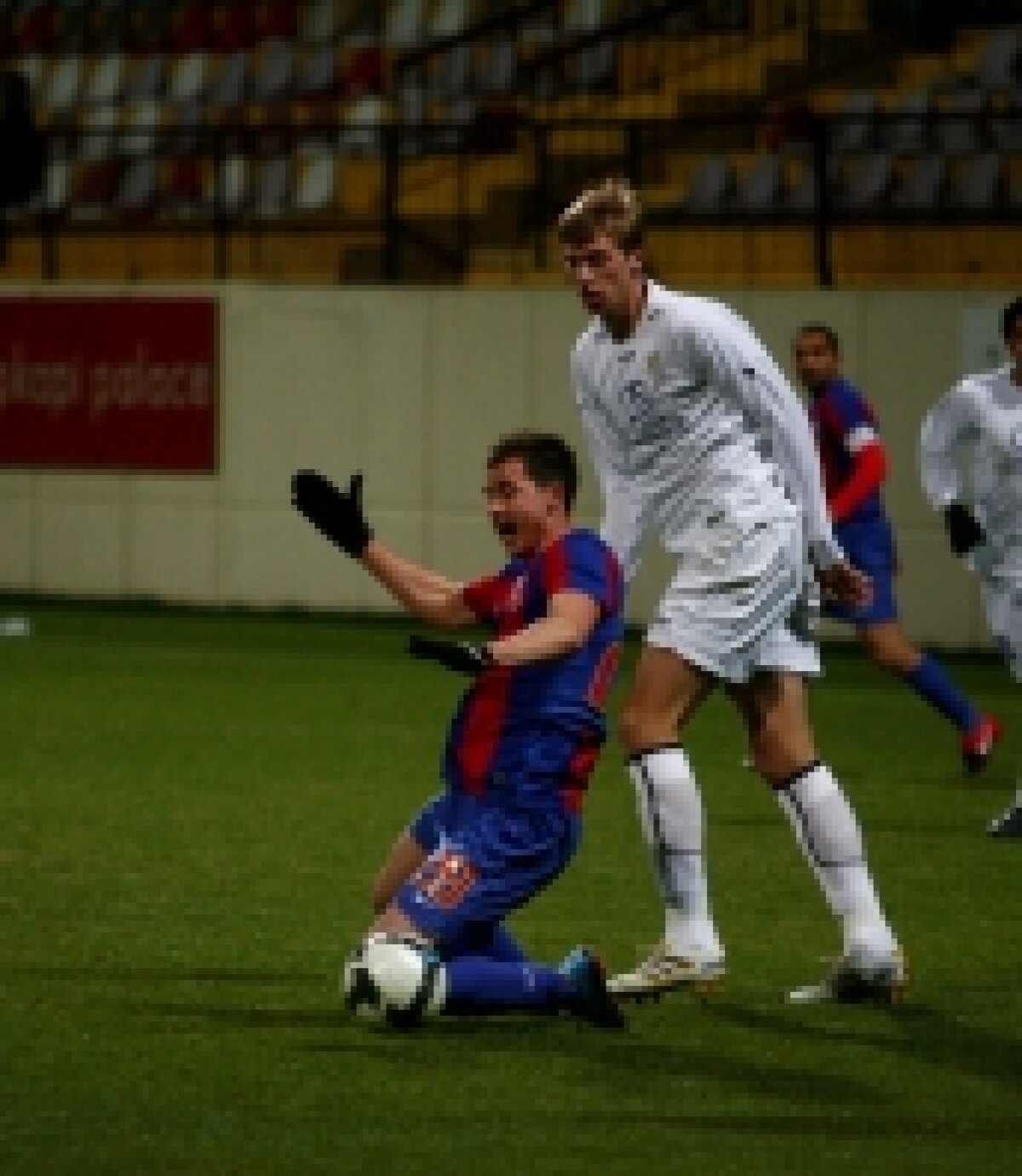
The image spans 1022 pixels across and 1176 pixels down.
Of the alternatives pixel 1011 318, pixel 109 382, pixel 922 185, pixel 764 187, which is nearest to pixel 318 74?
pixel 109 382

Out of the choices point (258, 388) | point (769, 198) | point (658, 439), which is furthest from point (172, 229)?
point (658, 439)

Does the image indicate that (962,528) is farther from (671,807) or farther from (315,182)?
(315,182)

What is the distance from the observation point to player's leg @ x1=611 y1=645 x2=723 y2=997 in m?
8.75

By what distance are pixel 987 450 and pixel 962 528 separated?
53 centimetres

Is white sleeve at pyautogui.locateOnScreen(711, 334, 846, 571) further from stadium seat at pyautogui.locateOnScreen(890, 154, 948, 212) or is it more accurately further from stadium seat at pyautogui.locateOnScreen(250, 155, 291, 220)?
stadium seat at pyautogui.locateOnScreen(250, 155, 291, 220)

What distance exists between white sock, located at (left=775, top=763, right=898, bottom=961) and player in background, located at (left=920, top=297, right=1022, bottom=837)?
14.3 ft

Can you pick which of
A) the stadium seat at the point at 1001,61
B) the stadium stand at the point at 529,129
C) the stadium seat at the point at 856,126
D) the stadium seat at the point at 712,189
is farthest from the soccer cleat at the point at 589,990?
the stadium seat at the point at 712,189

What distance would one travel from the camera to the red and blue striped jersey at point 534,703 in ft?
27.1

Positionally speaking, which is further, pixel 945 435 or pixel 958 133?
pixel 958 133

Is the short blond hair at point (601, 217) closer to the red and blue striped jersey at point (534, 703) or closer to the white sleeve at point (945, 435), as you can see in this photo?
the red and blue striped jersey at point (534, 703)

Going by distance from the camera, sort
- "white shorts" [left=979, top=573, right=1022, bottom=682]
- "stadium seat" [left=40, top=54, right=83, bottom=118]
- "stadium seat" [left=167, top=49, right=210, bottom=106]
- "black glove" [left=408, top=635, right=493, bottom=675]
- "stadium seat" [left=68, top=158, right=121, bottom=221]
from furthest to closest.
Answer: "stadium seat" [left=40, top=54, right=83, bottom=118] < "stadium seat" [left=167, top=49, right=210, bottom=106] < "stadium seat" [left=68, top=158, right=121, bottom=221] < "white shorts" [left=979, top=573, right=1022, bottom=682] < "black glove" [left=408, top=635, right=493, bottom=675]

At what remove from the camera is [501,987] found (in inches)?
321

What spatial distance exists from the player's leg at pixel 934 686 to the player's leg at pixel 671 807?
5969 mm

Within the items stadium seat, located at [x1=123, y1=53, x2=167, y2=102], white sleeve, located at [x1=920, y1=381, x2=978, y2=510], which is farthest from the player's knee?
stadium seat, located at [x1=123, y1=53, x2=167, y2=102]
